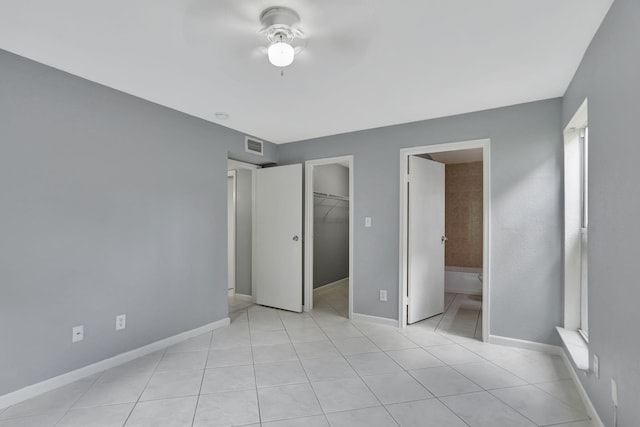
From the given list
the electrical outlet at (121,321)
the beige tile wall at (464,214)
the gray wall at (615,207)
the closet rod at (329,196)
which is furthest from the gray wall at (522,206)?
the electrical outlet at (121,321)

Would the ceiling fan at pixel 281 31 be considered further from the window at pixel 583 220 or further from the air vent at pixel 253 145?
the window at pixel 583 220

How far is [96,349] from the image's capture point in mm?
2496

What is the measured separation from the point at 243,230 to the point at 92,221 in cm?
245

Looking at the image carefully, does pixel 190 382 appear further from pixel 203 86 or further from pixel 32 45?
pixel 32 45

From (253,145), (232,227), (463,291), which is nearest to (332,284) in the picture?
(232,227)

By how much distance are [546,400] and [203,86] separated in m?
3.32

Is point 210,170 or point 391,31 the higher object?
point 391,31

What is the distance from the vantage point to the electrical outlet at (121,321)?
2.63 m

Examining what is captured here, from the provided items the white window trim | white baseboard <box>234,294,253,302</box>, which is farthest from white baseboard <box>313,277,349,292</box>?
the white window trim

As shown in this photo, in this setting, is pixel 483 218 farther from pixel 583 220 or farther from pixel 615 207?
pixel 615 207

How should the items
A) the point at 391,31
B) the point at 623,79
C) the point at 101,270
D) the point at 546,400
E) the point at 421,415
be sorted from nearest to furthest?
the point at 623,79 < the point at 391,31 < the point at 421,415 < the point at 546,400 < the point at 101,270

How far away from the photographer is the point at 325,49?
1963mm

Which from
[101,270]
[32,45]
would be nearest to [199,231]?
[101,270]

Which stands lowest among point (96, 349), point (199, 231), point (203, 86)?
point (96, 349)
